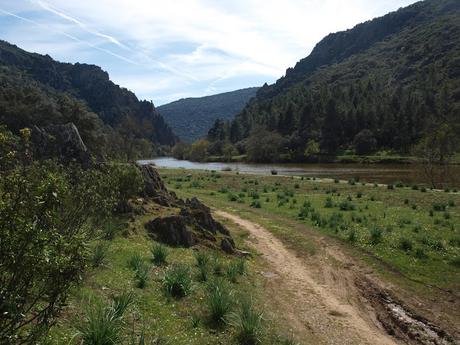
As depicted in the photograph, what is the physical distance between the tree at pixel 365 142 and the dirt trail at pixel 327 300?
104 m

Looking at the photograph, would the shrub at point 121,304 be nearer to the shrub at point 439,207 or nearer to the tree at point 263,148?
the shrub at point 439,207

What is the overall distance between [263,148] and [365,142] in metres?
27.6

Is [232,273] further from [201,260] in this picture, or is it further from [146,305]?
[146,305]

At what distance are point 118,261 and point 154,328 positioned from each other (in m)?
3.65

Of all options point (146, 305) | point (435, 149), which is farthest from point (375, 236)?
point (435, 149)

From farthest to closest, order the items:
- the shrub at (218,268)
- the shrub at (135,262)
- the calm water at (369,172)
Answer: the calm water at (369,172) < the shrub at (218,268) < the shrub at (135,262)

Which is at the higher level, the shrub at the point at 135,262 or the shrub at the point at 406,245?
the shrub at the point at 135,262

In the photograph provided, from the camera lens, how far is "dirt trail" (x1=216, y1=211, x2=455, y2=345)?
10008 mm

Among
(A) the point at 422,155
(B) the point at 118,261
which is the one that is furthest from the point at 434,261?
(A) the point at 422,155

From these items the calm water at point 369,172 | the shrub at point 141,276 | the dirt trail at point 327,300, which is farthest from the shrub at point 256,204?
the calm water at point 369,172

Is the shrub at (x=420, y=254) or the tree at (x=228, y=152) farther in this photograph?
the tree at (x=228, y=152)

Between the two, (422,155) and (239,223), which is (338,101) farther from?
(239,223)

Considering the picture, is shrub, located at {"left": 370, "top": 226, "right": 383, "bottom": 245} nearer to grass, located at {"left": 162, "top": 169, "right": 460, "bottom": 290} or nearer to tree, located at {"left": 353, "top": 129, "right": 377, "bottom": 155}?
grass, located at {"left": 162, "top": 169, "right": 460, "bottom": 290}

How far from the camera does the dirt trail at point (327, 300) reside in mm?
10008
